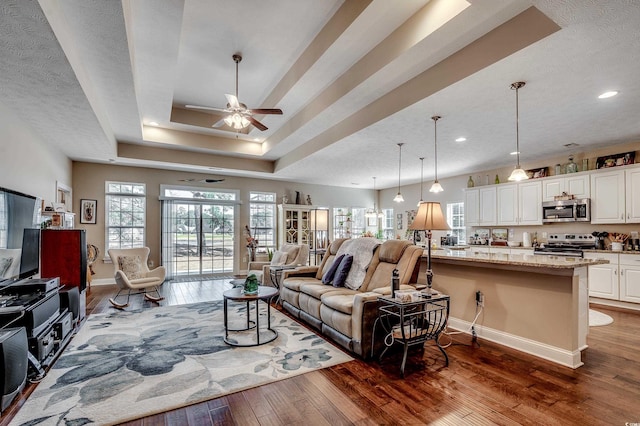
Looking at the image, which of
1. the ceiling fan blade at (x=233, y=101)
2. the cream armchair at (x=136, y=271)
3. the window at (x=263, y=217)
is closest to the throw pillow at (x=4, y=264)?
the cream armchair at (x=136, y=271)

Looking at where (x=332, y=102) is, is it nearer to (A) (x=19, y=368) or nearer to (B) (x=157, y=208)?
(A) (x=19, y=368)

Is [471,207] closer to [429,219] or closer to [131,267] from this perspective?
[429,219]

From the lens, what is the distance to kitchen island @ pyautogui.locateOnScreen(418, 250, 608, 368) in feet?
9.34

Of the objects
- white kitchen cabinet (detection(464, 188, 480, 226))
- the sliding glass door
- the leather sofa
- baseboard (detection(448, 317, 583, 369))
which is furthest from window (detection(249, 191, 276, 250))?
baseboard (detection(448, 317, 583, 369))

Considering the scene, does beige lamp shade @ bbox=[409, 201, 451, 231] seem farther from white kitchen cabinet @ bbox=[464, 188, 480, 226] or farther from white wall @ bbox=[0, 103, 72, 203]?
white kitchen cabinet @ bbox=[464, 188, 480, 226]

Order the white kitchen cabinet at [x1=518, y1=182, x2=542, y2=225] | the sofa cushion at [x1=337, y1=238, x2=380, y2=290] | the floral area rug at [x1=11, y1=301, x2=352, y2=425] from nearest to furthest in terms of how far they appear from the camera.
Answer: the floral area rug at [x1=11, y1=301, x2=352, y2=425]
the sofa cushion at [x1=337, y1=238, x2=380, y2=290]
the white kitchen cabinet at [x1=518, y1=182, x2=542, y2=225]

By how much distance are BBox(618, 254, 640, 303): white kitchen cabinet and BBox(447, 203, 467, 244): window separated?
10.5 ft

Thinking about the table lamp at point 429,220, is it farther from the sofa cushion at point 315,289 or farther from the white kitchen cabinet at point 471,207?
the white kitchen cabinet at point 471,207

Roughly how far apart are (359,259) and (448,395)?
1.94 metres

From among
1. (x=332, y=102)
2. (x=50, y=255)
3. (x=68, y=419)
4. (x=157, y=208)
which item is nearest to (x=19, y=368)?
(x=68, y=419)

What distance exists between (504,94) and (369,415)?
130 inches

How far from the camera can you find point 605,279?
5137 millimetres

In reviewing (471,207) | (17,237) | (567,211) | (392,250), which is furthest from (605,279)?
(17,237)

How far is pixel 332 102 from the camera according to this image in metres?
4.20
